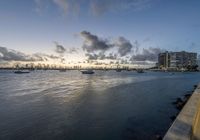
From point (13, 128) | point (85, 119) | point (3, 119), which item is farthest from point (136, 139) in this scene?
point (3, 119)

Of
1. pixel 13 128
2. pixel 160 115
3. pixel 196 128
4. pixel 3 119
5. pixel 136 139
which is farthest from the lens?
pixel 160 115

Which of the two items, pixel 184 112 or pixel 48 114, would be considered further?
pixel 48 114

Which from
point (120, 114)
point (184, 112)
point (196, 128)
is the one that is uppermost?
point (196, 128)

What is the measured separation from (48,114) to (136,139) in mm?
13012

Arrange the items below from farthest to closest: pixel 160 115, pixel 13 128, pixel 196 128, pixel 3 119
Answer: pixel 160 115
pixel 3 119
pixel 13 128
pixel 196 128

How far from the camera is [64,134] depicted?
57.4 feet

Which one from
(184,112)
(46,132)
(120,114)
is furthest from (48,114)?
(184,112)

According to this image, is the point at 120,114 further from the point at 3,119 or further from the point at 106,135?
the point at 3,119

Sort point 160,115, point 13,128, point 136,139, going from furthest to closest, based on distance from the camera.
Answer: point 160,115
point 13,128
point 136,139

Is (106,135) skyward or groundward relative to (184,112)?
groundward

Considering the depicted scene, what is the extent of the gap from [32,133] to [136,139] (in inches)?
365

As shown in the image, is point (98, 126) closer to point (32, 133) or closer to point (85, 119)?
point (85, 119)

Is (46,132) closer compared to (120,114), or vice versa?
(46,132)

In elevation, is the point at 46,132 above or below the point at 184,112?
below
